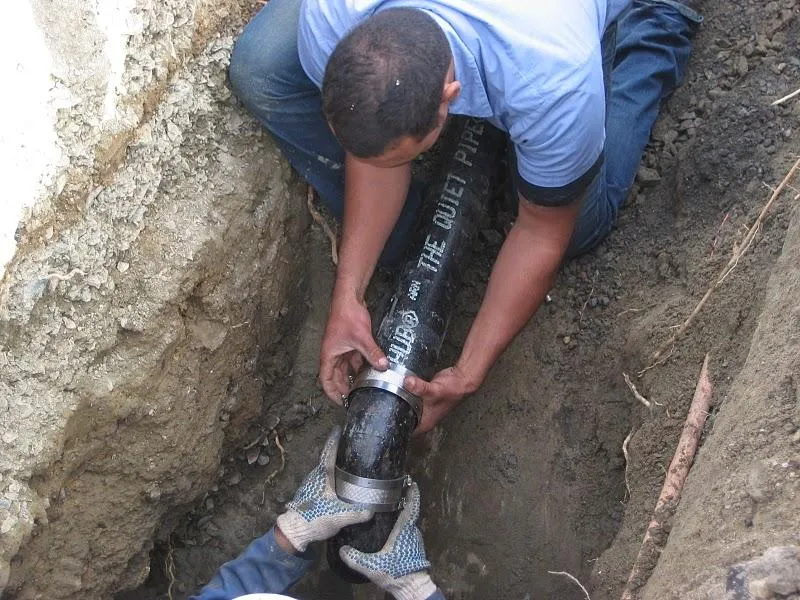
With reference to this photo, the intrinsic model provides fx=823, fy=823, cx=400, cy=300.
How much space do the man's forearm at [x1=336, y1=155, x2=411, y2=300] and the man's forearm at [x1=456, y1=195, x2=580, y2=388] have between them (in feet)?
1.00

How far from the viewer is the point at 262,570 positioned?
1.89 m

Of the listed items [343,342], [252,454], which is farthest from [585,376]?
[252,454]

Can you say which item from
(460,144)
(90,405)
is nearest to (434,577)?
(90,405)

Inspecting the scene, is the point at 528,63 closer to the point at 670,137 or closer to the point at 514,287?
the point at 514,287

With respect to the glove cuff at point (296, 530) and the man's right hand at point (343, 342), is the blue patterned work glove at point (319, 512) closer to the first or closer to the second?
the glove cuff at point (296, 530)

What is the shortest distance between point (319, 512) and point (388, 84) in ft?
3.13

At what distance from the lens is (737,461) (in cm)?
142

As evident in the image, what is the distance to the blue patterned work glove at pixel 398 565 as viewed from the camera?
1808 millimetres

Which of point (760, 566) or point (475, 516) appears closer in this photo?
point (760, 566)

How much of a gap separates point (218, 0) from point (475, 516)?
1.49m

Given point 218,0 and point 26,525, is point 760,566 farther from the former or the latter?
point 218,0

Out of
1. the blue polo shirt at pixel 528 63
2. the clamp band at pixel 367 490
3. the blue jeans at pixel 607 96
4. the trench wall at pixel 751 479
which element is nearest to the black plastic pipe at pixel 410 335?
the clamp band at pixel 367 490

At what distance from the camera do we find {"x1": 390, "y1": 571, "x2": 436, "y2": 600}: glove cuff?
1816mm

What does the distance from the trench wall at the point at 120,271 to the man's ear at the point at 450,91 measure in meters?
0.68
